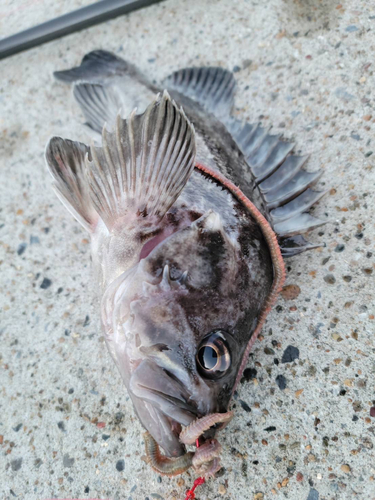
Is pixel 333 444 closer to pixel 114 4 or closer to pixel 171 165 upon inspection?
pixel 171 165

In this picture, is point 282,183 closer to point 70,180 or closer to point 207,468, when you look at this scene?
point 70,180

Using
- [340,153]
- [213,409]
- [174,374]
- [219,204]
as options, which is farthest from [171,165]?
[340,153]

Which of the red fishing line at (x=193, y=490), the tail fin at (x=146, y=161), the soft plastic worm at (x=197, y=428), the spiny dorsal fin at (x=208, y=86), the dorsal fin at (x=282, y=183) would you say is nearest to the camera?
the soft plastic worm at (x=197, y=428)

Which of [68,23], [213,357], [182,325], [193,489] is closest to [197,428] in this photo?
[213,357]

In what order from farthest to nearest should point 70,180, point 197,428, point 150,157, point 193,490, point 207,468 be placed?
point 70,180
point 193,490
point 150,157
point 207,468
point 197,428

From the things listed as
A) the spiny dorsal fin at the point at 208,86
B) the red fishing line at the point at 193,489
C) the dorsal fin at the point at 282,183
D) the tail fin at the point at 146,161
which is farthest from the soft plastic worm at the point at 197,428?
the spiny dorsal fin at the point at 208,86

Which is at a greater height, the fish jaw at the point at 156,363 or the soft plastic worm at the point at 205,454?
the fish jaw at the point at 156,363

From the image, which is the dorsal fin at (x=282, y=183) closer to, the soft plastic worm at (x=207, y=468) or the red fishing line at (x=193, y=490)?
the soft plastic worm at (x=207, y=468)
